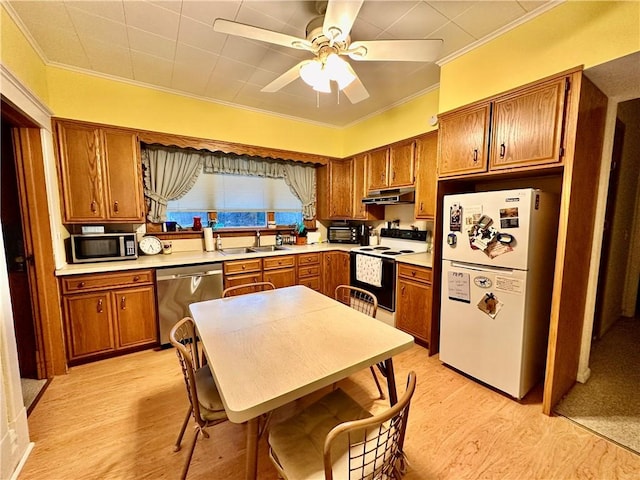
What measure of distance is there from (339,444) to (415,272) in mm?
1890

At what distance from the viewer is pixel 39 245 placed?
2.12 m

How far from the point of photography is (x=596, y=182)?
6.47ft

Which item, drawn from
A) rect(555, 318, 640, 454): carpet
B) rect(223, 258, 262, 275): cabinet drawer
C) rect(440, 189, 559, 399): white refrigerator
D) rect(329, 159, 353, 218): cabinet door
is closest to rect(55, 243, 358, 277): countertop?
rect(223, 258, 262, 275): cabinet drawer

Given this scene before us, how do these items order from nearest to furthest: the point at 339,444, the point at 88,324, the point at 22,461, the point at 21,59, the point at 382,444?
the point at 382,444
the point at 339,444
the point at 22,461
the point at 21,59
the point at 88,324

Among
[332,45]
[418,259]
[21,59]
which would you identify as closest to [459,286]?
[418,259]

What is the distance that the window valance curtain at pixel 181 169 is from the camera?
3070 millimetres

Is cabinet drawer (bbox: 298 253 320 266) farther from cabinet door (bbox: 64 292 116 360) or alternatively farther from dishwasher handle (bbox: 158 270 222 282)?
cabinet door (bbox: 64 292 116 360)

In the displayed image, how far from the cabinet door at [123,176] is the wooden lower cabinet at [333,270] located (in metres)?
2.24

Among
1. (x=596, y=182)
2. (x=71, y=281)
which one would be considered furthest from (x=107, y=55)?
(x=596, y=182)

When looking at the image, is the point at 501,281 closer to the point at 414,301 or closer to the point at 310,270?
the point at 414,301

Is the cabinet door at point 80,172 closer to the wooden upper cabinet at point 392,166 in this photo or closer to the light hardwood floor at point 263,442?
the light hardwood floor at point 263,442

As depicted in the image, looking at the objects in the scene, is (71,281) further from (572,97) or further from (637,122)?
(637,122)

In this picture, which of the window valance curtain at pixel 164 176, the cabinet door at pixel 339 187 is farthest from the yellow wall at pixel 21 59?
the cabinet door at pixel 339 187

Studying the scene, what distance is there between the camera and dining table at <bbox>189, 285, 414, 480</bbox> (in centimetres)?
97
